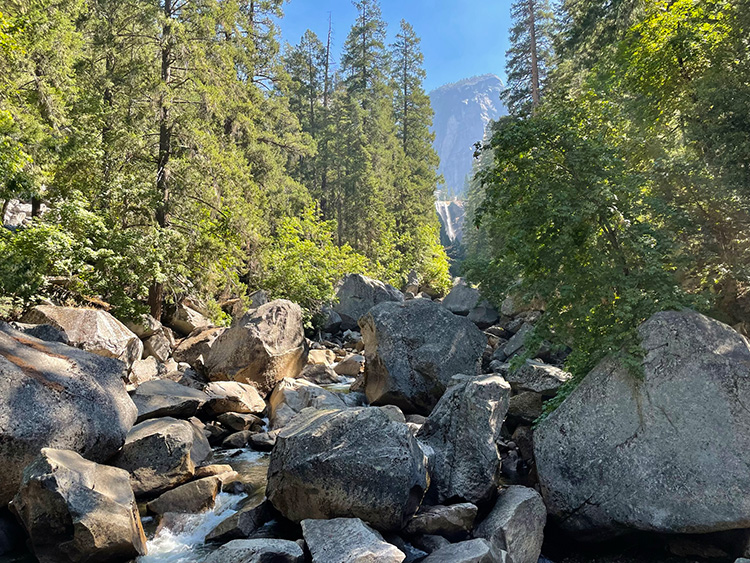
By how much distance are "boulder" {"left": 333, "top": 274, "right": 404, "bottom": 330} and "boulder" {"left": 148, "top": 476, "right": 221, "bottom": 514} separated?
48.6ft

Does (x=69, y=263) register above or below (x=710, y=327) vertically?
above

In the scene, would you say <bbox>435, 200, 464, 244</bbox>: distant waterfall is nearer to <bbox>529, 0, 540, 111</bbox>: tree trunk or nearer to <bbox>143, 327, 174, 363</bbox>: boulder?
<bbox>529, 0, 540, 111</bbox>: tree trunk

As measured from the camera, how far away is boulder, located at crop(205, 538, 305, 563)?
4.80m

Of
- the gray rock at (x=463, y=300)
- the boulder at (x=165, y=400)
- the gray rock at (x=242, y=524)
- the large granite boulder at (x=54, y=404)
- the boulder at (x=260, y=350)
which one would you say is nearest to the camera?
the large granite boulder at (x=54, y=404)

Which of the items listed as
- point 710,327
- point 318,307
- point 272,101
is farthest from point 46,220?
point 272,101

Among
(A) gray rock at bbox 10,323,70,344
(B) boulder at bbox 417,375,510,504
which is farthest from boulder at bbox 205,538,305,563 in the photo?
(A) gray rock at bbox 10,323,70,344

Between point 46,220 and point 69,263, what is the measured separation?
6.47 ft

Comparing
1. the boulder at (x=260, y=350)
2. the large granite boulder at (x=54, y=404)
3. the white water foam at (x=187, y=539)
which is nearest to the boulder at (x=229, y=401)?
the boulder at (x=260, y=350)

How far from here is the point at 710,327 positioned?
21.6 feet

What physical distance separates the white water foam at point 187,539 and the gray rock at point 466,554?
115 inches

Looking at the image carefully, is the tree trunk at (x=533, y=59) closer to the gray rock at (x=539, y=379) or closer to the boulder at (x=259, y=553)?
the gray rock at (x=539, y=379)

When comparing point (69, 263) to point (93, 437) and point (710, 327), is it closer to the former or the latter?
point (93, 437)

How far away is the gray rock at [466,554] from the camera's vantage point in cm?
486

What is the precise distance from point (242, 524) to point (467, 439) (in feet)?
11.2
